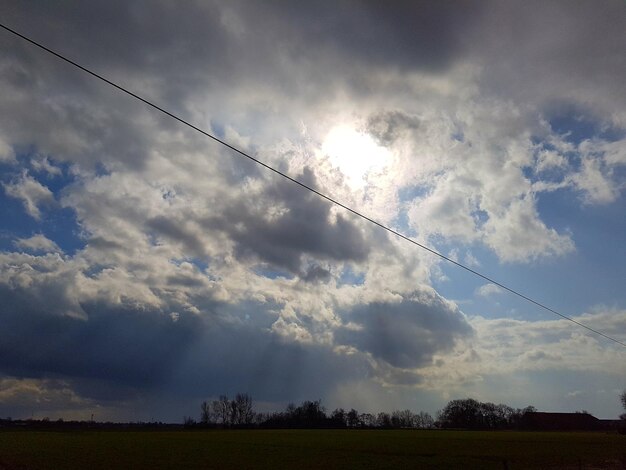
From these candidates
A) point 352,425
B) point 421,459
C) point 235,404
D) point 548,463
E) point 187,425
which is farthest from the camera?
point 235,404

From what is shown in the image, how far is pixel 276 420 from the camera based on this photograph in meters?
169

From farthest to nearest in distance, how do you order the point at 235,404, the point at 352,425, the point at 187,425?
→ the point at 235,404 < the point at 352,425 < the point at 187,425

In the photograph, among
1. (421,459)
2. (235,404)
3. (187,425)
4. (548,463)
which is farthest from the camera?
(235,404)

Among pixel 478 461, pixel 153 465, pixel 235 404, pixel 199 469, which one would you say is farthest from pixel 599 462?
pixel 235 404

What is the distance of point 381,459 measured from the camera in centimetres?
4788

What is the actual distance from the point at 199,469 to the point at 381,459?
17.5 m

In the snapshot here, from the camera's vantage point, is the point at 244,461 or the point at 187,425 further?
the point at 187,425

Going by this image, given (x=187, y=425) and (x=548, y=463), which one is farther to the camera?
(x=187, y=425)

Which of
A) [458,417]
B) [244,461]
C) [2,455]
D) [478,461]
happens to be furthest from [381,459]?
[458,417]

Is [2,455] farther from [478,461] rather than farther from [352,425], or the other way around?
[352,425]

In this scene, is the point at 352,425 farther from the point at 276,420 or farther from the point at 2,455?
the point at 2,455

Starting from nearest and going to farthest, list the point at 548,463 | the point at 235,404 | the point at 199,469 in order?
1. the point at 199,469
2. the point at 548,463
3. the point at 235,404

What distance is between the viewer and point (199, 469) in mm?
38562

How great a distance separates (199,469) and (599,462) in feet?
107
